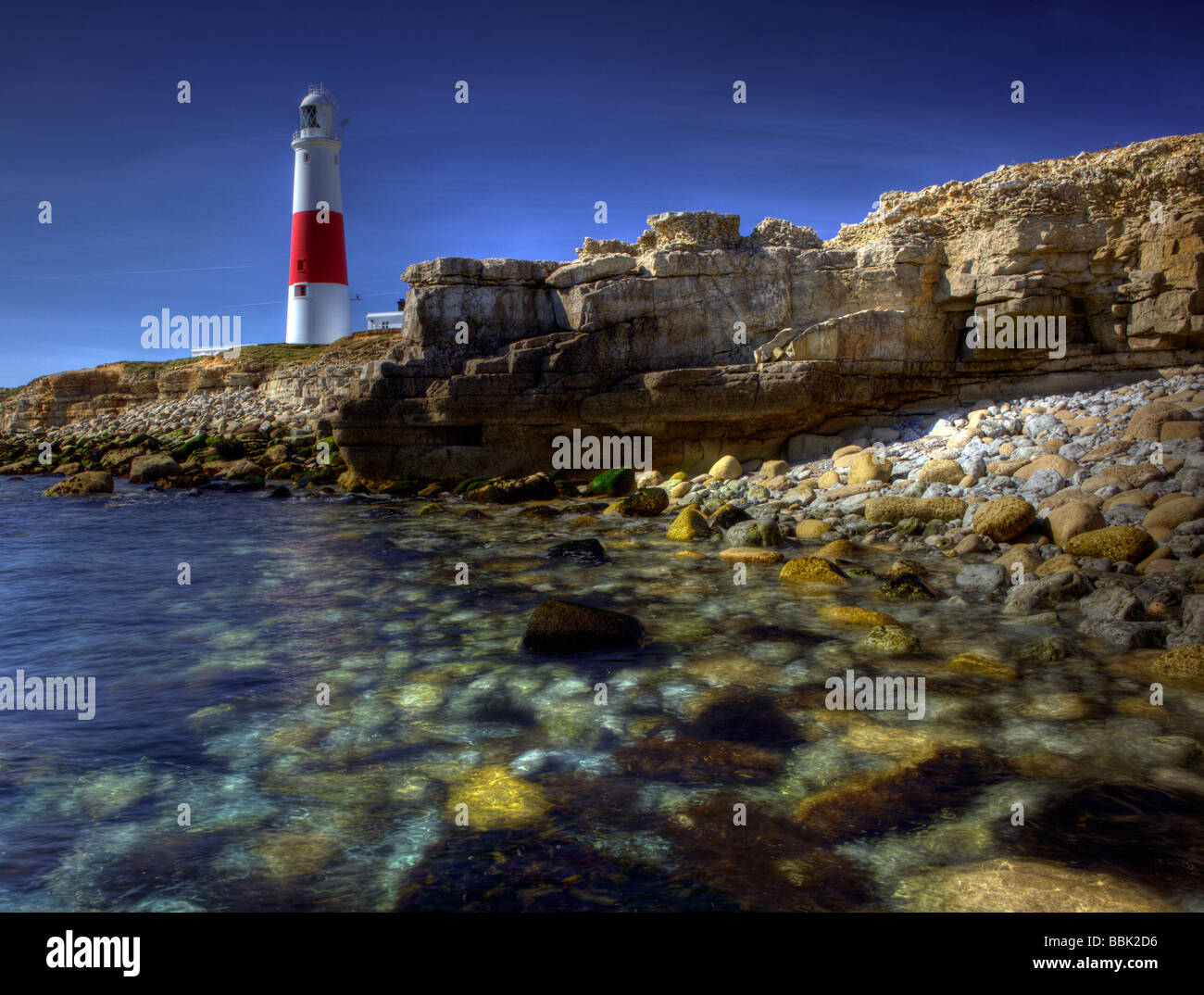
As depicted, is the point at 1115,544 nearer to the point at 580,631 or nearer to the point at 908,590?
the point at 908,590

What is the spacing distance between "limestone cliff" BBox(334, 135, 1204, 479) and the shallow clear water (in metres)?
8.73

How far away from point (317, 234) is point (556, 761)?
43717mm

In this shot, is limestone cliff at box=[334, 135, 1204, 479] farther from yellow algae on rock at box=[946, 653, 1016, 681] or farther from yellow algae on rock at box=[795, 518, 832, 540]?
yellow algae on rock at box=[946, 653, 1016, 681]

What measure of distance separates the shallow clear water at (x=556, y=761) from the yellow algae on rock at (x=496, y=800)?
2 centimetres

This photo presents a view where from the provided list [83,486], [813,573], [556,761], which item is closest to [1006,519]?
[813,573]

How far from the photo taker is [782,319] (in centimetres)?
1748

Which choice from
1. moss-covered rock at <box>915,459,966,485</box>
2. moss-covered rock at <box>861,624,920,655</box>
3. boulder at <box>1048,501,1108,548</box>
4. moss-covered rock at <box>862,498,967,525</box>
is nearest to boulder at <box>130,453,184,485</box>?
moss-covered rock at <box>862,498,967,525</box>

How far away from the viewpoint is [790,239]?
18344 millimetres

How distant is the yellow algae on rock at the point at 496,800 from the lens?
4.44 m

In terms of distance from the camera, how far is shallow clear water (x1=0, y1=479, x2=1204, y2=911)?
12.9 ft

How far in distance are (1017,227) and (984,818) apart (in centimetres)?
1492

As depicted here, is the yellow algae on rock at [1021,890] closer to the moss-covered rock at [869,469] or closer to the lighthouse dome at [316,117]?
the moss-covered rock at [869,469]
